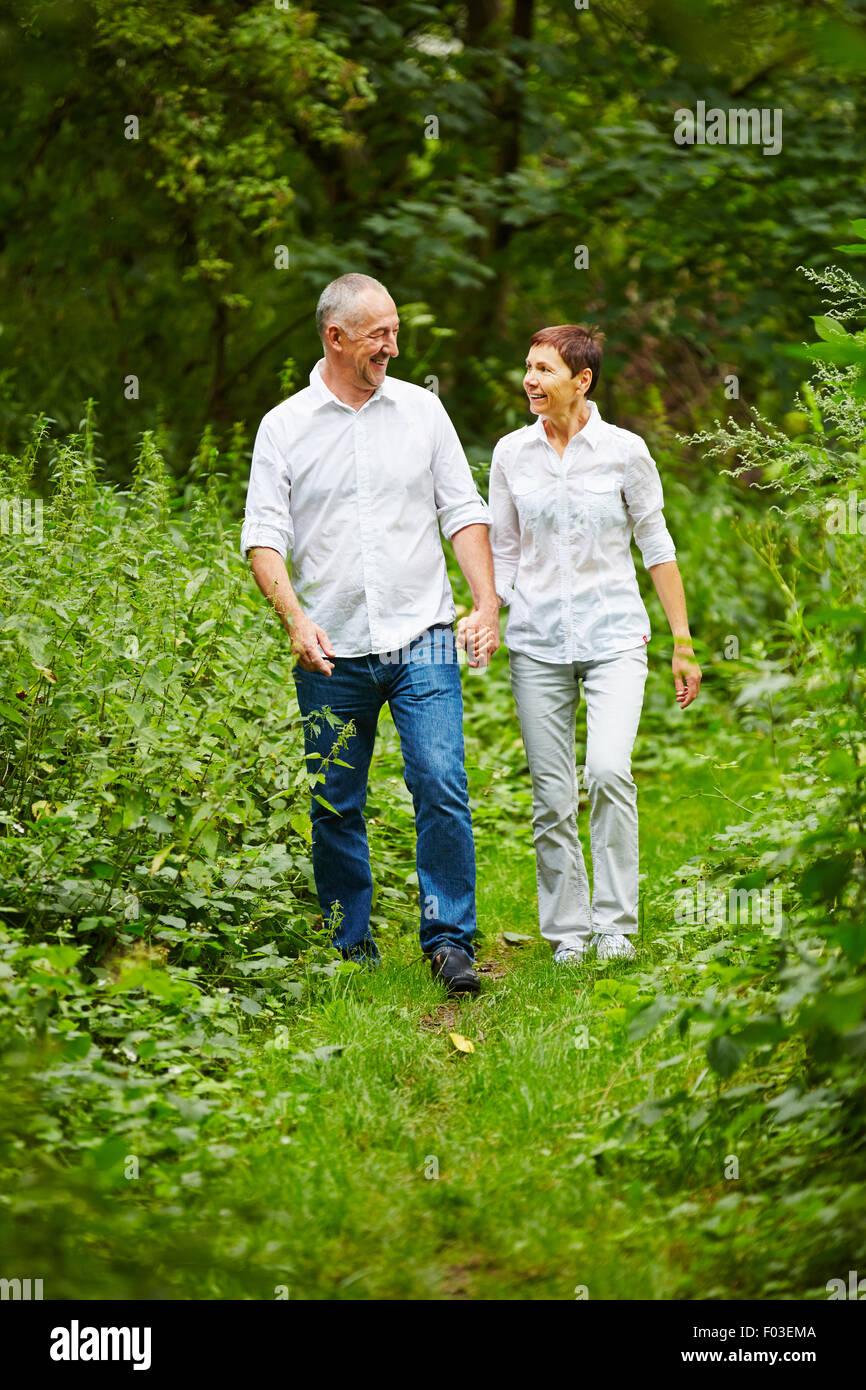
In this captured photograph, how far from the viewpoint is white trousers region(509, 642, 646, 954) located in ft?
15.3

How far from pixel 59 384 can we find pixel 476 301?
136 inches

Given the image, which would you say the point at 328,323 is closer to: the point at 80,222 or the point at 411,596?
the point at 411,596

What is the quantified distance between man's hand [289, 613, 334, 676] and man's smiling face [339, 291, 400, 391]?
814 millimetres

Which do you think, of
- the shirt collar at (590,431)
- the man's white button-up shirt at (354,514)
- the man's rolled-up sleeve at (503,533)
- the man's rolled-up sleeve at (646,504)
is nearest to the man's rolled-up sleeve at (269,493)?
the man's white button-up shirt at (354,514)

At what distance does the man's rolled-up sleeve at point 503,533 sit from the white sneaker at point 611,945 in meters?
1.17

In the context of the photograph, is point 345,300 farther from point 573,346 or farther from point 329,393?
point 573,346

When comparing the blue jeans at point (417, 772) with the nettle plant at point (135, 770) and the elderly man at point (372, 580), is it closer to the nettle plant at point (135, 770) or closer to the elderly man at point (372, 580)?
the elderly man at point (372, 580)

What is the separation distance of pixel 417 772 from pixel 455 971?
616mm

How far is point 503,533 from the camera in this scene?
4.99 meters

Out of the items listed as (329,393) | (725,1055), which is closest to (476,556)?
(329,393)

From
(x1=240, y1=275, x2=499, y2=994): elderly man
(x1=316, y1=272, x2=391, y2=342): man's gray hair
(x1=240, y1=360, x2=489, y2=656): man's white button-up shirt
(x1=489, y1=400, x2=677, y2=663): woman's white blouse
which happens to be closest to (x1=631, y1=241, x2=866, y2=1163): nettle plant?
(x1=489, y1=400, x2=677, y2=663): woman's white blouse

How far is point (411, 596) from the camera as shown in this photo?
450cm

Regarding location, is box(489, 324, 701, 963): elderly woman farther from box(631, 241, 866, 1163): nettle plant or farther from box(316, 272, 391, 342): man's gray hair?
box(316, 272, 391, 342): man's gray hair

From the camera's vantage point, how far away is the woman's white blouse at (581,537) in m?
4.73
